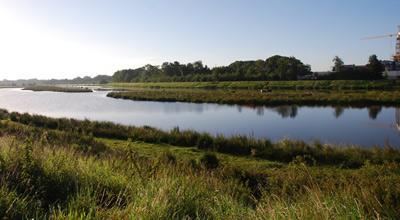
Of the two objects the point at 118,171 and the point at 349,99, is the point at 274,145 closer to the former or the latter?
the point at 118,171

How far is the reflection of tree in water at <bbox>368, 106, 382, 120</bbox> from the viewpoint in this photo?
3608 cm

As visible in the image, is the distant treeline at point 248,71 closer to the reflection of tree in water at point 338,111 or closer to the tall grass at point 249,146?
the reflection of tree in water at point 338,111

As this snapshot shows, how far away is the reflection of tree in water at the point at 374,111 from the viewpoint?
118 ft

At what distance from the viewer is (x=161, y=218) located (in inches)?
191

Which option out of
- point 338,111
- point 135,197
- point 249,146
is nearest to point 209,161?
point 249,146

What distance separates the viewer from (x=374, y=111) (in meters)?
39.9

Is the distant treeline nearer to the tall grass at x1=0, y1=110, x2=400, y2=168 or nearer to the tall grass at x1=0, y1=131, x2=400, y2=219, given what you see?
the tall grass at x1=0, y1=110, x2=400, y2=168

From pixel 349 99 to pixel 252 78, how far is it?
173ft

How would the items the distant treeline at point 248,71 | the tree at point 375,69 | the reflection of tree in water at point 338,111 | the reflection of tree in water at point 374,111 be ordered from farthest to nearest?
the distant treeline at point 248,71 < the tree at point 375,69 < the reflection of tree in water at point 338,111 < the reflection of tree in water at point 374,111

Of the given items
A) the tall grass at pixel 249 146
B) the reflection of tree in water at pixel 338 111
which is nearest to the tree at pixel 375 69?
the reflection of tree in water at pixel 338 111

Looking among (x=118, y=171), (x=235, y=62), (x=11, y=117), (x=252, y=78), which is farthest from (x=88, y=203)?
(x=235, y=62)

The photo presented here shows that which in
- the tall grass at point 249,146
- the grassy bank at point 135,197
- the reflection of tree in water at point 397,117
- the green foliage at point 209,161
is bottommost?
the reflection of tree in water at point 397,117

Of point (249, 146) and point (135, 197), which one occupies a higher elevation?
point (135, 197)

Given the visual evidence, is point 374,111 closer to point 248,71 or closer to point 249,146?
point 249,146
